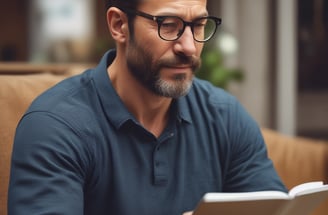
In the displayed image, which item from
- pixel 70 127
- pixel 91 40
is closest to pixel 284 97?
pixel 70 127

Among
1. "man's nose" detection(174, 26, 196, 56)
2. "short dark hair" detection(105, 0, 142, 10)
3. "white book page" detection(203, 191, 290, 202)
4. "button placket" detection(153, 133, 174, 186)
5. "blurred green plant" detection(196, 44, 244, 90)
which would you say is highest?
"short dark hair" detection(105, 0, 142, 10)

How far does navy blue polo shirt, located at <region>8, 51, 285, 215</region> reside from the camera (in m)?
1.16

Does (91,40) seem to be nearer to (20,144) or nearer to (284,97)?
A: (284,97)

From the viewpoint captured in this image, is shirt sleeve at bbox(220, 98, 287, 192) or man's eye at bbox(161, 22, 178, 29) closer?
man's eye at bbox(161, 22, 178, 29)

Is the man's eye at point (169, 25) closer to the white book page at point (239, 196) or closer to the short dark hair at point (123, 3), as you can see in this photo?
the short dark hair at point (123, 3)

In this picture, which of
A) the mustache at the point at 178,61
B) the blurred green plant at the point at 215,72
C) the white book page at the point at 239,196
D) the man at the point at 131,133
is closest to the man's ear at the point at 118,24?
the man at the point at 131,133

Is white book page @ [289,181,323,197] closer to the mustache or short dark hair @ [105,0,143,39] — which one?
the mustache

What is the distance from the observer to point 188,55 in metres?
1.29

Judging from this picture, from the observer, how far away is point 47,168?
1.16 metres

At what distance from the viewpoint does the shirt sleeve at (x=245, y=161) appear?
1487mm

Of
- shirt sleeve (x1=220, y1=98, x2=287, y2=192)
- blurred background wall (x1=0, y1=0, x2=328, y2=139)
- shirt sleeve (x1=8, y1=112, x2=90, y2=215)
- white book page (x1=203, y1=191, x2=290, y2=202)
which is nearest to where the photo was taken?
white book page (x1=203, y1=191, x2=290, y2=202)

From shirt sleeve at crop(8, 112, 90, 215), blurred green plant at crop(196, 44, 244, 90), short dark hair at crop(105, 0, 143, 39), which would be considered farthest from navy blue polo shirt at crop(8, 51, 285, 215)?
blurred green plant at crop(196, 44, 244, 90)

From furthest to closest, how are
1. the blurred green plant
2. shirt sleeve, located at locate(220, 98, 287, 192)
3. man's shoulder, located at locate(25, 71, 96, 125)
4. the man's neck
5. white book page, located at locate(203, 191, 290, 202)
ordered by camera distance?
the blurred green plant, shirt sleeve, located at locate(220, 98, 287, 192), the man's neck, man's shoulder, located at locate(25, 71, 96, 125), white book page, located at locate(203, 191, 290, 202)

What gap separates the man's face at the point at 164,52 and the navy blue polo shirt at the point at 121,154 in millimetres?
90
